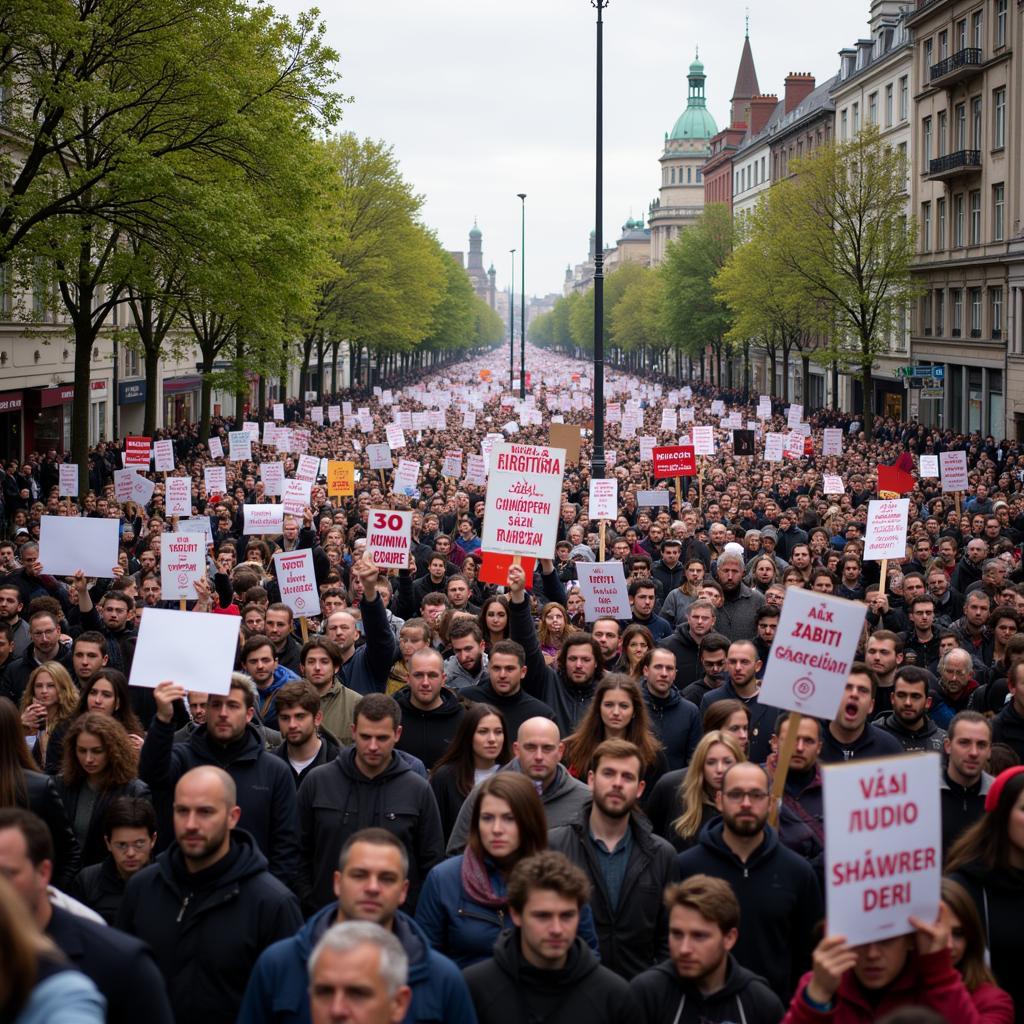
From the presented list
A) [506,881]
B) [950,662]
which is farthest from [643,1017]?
[950,662]

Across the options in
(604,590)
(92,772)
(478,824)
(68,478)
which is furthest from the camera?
(68,478)

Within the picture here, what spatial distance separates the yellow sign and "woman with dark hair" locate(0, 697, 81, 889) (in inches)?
651

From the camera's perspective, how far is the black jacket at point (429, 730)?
8.12 m

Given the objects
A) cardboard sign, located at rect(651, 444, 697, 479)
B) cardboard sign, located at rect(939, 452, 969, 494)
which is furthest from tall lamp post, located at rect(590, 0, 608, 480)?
cardboard sign, located at rect(939, 452, 969, 494)

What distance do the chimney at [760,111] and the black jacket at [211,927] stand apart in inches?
4029

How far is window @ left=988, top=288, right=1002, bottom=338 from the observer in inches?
1969

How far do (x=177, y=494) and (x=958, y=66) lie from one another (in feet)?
131

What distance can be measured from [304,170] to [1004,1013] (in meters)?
25.3

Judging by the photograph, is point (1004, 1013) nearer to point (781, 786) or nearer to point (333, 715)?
point (781, 786)

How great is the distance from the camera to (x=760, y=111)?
10306 centimetres

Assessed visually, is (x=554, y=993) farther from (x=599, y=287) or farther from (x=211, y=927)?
(x=599, y=287)

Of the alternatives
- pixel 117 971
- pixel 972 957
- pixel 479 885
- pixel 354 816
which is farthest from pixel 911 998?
pixel 354 816

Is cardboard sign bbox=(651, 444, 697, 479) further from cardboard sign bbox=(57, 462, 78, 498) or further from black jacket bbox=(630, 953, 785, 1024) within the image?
black jacket bbox=(630, 953, 785, 1024)

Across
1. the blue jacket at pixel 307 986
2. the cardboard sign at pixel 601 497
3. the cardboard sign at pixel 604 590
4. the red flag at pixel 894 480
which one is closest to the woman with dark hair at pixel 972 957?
the blue jacket at pixel 307 986
